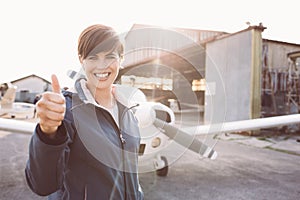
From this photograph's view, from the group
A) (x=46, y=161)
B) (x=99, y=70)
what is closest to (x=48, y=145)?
(x=46, y=161)

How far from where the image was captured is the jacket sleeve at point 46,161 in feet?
2.80

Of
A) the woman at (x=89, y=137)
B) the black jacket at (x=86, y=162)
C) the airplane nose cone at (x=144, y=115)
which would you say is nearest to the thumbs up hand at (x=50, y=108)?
the woman at (x=89, y=137)

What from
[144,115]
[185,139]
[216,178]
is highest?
[144,115]

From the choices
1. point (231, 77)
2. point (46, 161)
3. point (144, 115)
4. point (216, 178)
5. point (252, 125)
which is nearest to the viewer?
point (46, 161)

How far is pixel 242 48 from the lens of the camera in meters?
10.4

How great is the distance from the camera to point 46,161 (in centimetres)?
88

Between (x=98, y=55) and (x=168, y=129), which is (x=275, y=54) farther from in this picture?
(x=98, y=55)

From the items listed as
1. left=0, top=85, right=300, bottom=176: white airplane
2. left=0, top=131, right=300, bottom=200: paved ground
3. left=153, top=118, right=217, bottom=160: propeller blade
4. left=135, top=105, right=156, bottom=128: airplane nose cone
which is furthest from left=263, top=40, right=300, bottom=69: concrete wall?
left=135, top=105, right=156, bottom=128: airplane nose cone

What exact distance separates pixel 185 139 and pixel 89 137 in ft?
8.51

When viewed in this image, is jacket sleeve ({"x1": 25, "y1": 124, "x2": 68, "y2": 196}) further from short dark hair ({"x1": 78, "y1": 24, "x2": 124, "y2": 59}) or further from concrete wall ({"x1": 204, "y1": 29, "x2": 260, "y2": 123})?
concrete wall ({"x1": 204, "y1": 29, "x2": 260, "y2": 123})

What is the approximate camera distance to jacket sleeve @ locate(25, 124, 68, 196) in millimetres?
853

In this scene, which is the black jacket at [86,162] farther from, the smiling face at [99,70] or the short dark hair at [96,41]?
the short dark hair at [96,41]

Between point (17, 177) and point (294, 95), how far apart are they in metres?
11.6

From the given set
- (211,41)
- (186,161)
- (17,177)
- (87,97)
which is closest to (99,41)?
(87,97)
